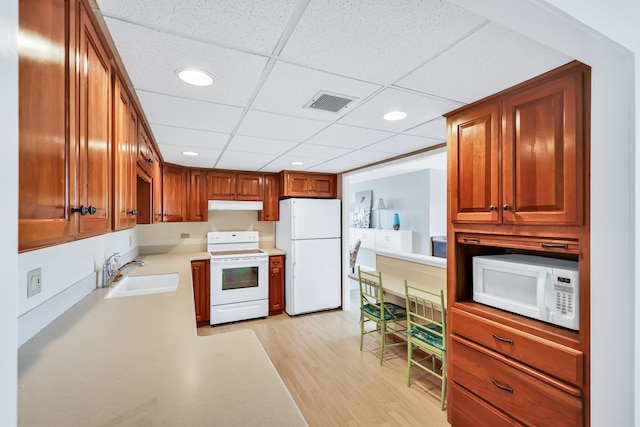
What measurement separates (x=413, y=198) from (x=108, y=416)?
638 centimetres

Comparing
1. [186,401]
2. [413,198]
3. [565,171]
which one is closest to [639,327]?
[565,171]

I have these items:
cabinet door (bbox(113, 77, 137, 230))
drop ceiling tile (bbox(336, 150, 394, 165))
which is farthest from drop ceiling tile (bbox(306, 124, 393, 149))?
cabinet door (bbox(113, 77, 137, 230))

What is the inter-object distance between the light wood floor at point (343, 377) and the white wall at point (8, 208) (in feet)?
7.22

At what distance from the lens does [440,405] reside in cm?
233

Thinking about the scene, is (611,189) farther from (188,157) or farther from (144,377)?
(188,157)

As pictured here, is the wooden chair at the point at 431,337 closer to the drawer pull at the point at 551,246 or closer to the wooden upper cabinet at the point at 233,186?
the drawer pull at the point at 551,246

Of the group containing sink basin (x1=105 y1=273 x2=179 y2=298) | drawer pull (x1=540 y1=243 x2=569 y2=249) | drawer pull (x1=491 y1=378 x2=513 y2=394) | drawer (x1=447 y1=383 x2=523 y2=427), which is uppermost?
drawer pull (x1=540 y1=243 x2=569 y2=249)

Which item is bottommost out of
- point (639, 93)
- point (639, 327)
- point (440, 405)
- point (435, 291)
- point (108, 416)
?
point (440, 405)

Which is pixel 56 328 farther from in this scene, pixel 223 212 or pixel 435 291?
pixel 223 212

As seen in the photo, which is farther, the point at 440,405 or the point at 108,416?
the point at 440,405

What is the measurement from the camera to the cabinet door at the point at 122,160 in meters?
1.32

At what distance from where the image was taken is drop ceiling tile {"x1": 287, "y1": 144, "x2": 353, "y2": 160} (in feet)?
9.53

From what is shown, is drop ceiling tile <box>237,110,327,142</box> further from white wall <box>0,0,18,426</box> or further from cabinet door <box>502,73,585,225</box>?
white wall <box>0,0,18,426</box>

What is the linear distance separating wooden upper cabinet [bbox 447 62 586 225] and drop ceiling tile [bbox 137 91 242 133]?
149 centimetres
